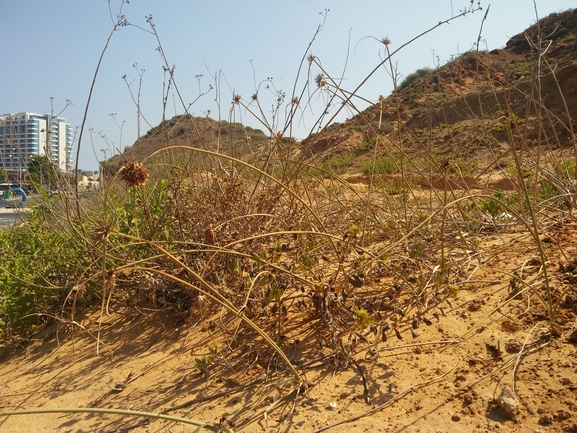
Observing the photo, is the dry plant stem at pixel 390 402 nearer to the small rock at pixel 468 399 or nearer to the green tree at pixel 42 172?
the small rock at pixel 468 399

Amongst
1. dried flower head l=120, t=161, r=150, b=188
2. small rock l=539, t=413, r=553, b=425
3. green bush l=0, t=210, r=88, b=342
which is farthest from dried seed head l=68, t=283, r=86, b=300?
small rock l=539, t=413, r=553, b=425

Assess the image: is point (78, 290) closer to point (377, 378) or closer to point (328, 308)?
point (328, 308)

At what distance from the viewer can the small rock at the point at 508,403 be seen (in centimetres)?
144

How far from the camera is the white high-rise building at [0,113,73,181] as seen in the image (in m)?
3.34

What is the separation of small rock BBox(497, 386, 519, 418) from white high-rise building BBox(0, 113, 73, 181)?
9.33 ft

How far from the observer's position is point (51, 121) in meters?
3.36

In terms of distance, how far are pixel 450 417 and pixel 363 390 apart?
340mm

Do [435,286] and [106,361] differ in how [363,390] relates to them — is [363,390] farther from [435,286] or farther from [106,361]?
[106,361]

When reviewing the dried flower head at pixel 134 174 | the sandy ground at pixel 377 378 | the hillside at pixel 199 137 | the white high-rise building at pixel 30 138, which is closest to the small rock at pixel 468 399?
the sandy ground at pixel 377 378

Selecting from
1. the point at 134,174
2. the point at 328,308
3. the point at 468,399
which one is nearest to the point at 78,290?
the point at 134,174

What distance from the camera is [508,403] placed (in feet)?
4.75

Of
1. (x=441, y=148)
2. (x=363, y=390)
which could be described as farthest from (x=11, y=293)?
(x=441, y=148)

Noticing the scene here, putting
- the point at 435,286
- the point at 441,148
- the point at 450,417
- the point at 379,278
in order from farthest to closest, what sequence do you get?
the point at 441,148 < the point at 379,278 < the point at 435,286 < the point at 450,417

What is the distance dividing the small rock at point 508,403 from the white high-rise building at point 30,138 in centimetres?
284
